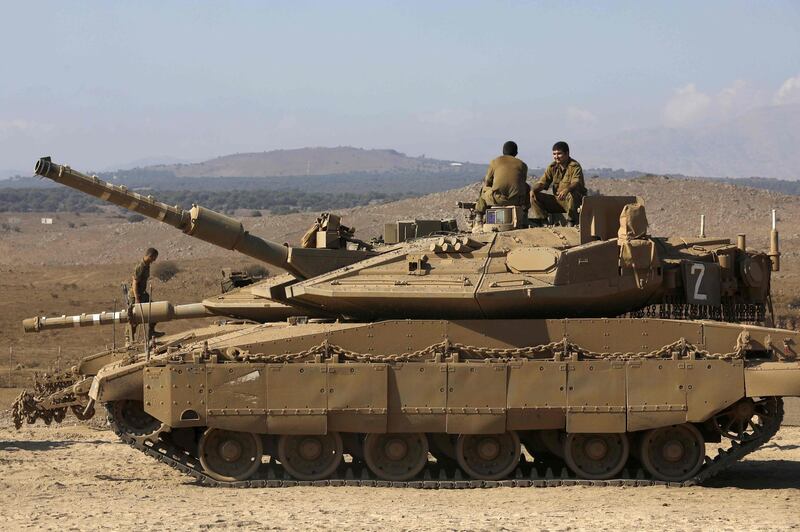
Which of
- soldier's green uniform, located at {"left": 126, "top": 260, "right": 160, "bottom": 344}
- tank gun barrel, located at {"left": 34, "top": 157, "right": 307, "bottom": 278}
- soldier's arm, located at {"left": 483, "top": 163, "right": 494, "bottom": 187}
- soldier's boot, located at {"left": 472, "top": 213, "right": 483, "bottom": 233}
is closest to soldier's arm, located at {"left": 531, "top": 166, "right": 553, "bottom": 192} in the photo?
soldier's arm, located at {"left": 483, "top": 163, "right": 494, "bottom": 187}

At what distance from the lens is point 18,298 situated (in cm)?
5022

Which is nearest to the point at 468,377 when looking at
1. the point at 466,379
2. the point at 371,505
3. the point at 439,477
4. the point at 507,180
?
the point at 466,379

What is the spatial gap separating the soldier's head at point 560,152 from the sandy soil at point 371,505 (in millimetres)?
4852

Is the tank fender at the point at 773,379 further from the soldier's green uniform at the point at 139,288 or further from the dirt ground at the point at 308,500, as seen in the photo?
the soldier's green uniform at the point at 139,288

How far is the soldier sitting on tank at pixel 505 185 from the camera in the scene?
19297mm

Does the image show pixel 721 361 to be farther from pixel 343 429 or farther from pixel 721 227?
pixel 721 227

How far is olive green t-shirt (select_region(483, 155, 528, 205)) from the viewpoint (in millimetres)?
19281

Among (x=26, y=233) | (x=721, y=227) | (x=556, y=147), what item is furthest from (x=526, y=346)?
(x=26, y=233)

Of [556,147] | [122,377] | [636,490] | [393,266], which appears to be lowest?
[636,490]

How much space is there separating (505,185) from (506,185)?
0.05 ft

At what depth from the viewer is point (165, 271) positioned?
58.8 m

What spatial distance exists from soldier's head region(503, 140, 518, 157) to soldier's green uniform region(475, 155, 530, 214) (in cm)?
15

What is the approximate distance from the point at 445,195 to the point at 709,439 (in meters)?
64.5

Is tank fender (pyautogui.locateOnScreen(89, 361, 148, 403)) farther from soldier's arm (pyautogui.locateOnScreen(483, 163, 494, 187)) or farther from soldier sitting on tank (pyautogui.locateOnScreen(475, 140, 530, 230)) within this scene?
soldier's arm (pyautogui.locateOnScreen(483, 163, 494, 187))
